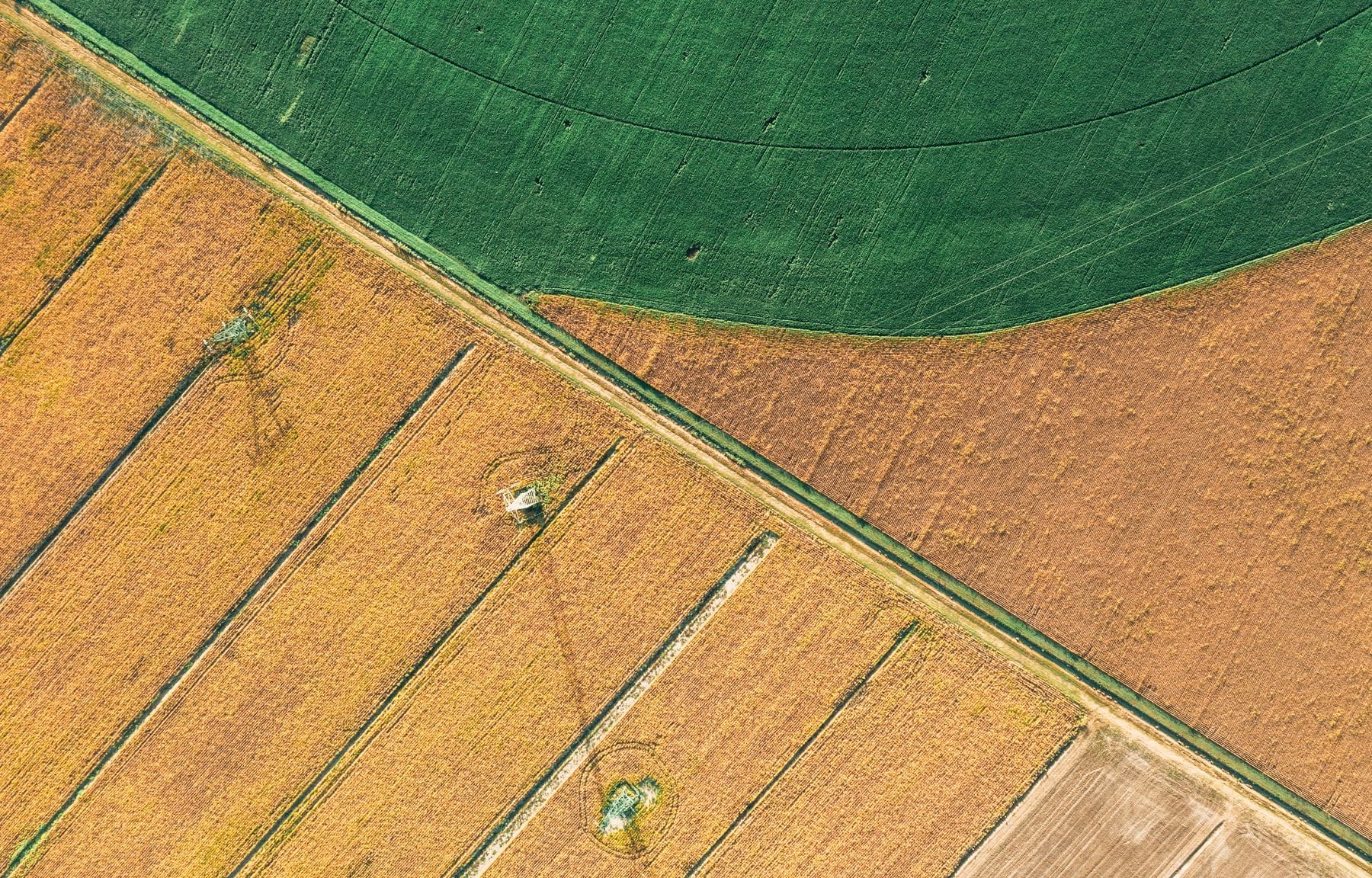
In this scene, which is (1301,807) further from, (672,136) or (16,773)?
(16,773)

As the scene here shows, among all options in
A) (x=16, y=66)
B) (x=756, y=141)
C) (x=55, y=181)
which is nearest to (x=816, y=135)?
(x=756, y=141)

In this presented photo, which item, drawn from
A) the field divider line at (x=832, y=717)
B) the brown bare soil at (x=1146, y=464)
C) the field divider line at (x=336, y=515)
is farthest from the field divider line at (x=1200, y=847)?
the field divider line at (x=336, y=515)

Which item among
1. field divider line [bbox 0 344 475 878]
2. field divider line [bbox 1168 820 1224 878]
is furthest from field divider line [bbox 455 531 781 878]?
field divider line [bbox 1168 820 1224 878]

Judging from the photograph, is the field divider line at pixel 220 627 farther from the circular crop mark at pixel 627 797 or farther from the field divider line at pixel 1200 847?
the field divider line at pixel 1200 847

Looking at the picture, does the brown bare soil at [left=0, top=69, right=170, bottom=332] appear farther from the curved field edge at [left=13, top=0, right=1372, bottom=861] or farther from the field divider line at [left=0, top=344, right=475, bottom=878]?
the field divider line at [left=0, top=344, right=475, bottom=878]

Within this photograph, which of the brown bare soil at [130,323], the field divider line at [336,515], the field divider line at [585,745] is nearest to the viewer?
the brown bare soil at [130,323]

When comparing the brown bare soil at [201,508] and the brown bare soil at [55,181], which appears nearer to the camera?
the brown bare soil at [55,181]

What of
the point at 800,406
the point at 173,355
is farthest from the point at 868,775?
the point at 173,355
